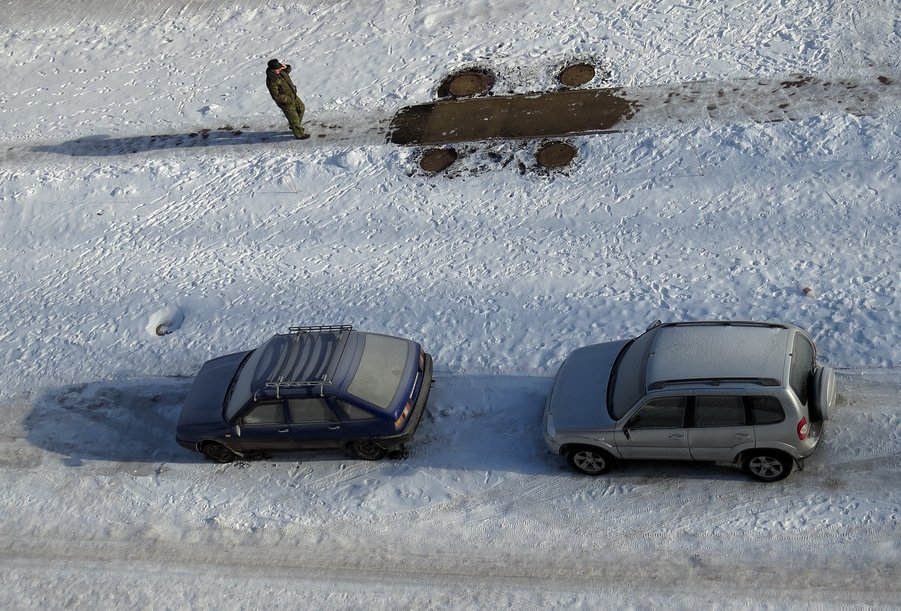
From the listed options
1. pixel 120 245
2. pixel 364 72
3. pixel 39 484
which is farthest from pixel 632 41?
pixel 39 484

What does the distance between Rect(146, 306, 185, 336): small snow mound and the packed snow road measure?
83.4 inches

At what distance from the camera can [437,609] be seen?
367 inches

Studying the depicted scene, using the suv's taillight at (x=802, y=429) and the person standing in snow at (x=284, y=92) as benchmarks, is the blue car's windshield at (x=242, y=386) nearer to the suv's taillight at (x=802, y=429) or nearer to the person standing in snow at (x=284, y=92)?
the person standing in snow at (x=284, y=92)

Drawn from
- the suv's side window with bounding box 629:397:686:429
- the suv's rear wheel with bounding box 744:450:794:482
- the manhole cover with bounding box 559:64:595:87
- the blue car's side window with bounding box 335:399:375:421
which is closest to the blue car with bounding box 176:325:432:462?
the blue car's side window with bounding box 335:399:375:421

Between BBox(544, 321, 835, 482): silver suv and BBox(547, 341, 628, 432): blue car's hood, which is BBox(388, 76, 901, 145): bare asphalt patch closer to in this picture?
BBox(547, 341, 628, 432): blue car's hood

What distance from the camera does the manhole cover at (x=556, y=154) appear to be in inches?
570

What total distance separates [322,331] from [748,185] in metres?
7.12

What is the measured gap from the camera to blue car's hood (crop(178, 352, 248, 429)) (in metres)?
11.0

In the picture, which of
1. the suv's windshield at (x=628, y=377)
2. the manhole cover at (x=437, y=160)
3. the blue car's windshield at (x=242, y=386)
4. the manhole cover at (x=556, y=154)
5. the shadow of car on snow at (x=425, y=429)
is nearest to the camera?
the suv's windshield at (x=628, y=377)

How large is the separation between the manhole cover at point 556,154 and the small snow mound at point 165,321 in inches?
261

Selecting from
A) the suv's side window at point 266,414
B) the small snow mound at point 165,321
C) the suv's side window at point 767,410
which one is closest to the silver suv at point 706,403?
the suv's side window at point 767,410

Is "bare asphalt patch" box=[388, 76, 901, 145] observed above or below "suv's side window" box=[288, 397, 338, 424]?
above

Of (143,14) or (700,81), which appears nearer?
(700,81)

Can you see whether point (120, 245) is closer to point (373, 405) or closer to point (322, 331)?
point (322, 331)
